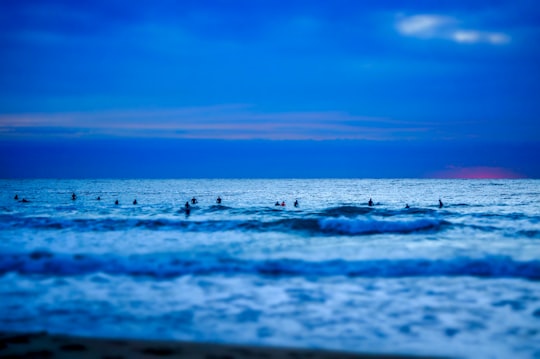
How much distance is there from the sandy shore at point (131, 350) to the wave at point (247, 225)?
1666 cm

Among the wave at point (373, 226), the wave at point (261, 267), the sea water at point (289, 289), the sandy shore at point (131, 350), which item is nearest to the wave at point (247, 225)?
the wave at point (373, 226)

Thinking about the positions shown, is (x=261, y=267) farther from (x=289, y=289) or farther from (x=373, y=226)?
(x=373, y=226)

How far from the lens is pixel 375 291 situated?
1082 centimetres

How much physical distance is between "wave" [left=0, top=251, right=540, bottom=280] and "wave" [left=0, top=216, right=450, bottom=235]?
921cm

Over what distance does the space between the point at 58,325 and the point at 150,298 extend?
2351mm

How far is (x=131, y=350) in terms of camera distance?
6.68 metres

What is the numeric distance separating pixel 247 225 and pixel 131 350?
768 inches

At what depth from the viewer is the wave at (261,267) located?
1298 cm

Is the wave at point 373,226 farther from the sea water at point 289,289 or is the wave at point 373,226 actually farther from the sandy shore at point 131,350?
the sandy shore at point 131,350

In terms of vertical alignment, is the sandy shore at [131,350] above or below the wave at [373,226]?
below

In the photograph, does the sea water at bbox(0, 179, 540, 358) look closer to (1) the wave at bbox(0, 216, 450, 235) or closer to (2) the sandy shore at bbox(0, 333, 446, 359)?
(2) the sandy shore at bbox(0, 333, 446, 359)

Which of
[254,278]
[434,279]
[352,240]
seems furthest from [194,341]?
[352,240]

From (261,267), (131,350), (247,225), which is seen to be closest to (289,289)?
(261,267)

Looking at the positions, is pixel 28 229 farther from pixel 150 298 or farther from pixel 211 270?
pixel 150 298
